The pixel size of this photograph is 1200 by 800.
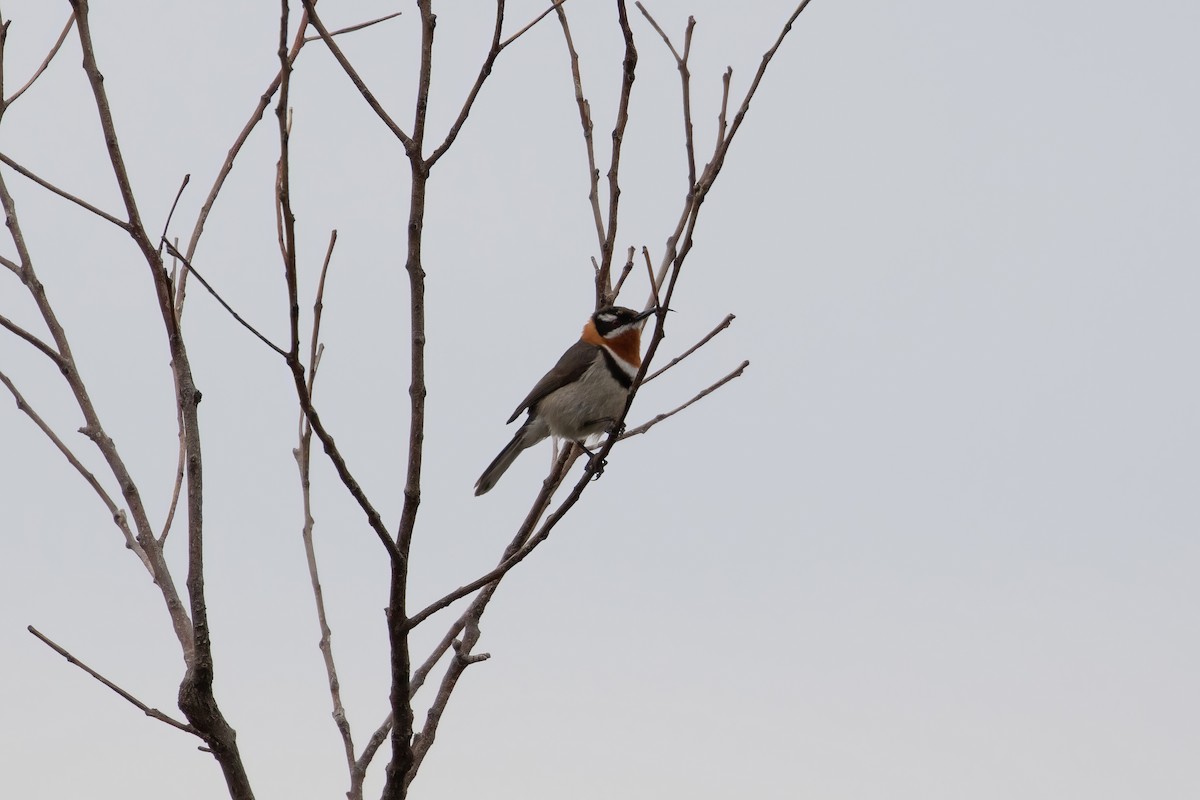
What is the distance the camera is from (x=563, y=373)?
7078mm

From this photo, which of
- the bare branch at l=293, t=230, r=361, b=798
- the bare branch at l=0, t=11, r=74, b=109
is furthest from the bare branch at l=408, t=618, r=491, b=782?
the bare branch at l=0, t=11, r=74, b=109

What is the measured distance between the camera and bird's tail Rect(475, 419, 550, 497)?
24.0 ft

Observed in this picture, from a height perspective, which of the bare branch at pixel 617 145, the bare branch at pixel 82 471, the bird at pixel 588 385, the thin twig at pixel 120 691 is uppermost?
the bird at pixel 588 385

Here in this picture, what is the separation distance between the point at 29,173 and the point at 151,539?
1.06 m

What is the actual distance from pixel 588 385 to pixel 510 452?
0.88 m

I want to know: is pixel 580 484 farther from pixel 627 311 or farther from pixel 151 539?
pixel 627 311

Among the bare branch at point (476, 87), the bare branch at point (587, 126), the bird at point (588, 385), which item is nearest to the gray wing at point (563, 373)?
the bird at point (588, 385)

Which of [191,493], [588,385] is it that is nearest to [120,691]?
[191,493]

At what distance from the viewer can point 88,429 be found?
3.50 metres

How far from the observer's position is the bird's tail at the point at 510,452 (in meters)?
7.32

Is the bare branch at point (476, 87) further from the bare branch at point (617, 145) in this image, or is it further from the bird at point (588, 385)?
the bird at point (588, 385)

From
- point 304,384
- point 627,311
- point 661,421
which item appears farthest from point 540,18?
point 627,311

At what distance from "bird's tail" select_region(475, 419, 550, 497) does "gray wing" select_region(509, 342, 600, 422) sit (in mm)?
163

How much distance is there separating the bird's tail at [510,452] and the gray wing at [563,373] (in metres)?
0.16
